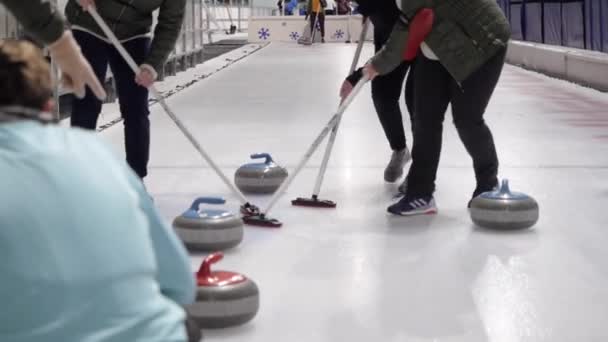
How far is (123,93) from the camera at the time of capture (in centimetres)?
463

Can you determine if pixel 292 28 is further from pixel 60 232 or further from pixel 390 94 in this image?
pixel 60 232

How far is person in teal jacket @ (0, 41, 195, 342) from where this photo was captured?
1.41 metres

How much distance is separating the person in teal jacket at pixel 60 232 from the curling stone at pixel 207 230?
2.35 m

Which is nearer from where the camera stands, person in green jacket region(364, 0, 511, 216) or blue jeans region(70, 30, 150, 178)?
person in green jacket region(364, 0, 511, 216)

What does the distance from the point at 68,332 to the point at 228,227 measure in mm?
2431

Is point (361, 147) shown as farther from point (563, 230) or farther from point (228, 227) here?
point (228, 227)

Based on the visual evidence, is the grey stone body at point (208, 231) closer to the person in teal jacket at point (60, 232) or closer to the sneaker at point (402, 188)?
the sneaker at point (402, 188)

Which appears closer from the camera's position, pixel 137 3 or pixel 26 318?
pixel 26 318

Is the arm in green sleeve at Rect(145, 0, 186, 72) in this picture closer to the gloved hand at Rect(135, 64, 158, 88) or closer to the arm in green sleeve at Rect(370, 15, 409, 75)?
the gloved hand at Rect(135, 64, 158, 88)

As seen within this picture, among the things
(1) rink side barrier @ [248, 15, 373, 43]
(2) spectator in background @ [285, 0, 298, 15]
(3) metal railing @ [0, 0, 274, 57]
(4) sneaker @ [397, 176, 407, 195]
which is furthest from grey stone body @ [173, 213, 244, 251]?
(2) spectator in background @ [285, 0, 298, 15]

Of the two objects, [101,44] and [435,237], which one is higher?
[101,44]

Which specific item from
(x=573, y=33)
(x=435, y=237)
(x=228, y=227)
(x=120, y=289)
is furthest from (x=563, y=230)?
(x=573, y=33)

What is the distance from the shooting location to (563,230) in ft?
14.4

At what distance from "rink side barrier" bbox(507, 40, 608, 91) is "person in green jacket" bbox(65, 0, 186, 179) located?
7.31 metres
